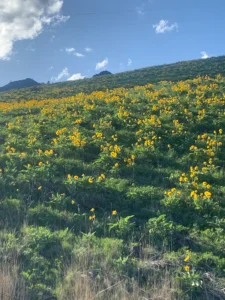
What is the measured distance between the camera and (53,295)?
186 inches

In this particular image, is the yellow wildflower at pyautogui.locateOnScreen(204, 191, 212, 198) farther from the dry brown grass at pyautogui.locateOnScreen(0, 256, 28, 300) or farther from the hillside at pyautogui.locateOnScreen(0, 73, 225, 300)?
the dry brown grass at pyautogui.locateOnScreen(0, 256, 28, 300)

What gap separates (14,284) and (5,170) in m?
3.80

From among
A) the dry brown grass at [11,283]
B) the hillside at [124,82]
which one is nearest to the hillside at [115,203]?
the dry brown grass at [11,283]

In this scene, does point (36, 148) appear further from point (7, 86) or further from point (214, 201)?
point (7, 86)

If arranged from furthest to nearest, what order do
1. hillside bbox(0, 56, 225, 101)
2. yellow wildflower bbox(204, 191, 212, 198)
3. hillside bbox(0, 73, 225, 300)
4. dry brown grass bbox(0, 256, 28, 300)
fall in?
hillside bbox(0, 56, 225, 101) → yellow wildflower bbox(204, 191, 212, 198) → hillside bbox(0, 73, 225, 300) → dry brown grass bbox(0, 256, 28, 300)

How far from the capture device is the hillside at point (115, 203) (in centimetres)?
498

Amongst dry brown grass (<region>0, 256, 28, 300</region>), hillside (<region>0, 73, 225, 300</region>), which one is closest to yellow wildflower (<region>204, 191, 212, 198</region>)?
hillside (<region>0, 73, 225, 300</region>)

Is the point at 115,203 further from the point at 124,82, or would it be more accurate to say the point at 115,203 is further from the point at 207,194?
the point at 124,82

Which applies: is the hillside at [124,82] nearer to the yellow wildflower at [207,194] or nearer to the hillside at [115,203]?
the hillside at [115,203]

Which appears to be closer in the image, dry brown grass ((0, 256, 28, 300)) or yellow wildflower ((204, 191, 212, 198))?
dry brown grass ((0, 256, 28, 300))

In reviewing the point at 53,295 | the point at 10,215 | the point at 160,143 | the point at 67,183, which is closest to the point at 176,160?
the point at 160,143

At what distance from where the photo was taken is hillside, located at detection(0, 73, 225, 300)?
16.3 feet

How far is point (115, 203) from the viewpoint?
732 centimetres

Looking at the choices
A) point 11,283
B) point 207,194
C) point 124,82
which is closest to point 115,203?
point 207,194
